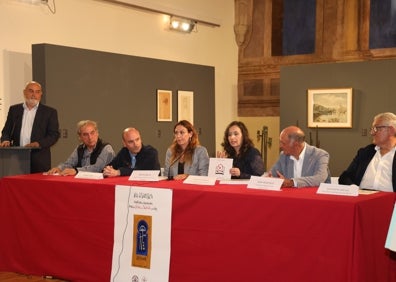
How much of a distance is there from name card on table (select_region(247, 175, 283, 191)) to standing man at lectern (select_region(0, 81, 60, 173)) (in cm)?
274

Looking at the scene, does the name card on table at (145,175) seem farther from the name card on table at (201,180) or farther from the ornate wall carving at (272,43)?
the ornate wall carving at (272,43)

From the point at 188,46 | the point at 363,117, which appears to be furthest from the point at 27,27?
the point at 363,117

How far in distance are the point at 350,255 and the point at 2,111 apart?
5.56m

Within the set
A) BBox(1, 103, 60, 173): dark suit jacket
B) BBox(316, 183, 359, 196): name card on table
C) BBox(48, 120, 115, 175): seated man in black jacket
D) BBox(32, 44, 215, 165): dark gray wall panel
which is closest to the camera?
BBox(316, 183, 359, 196): name card on table

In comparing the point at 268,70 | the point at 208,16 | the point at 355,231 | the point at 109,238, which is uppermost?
the point at 208,16

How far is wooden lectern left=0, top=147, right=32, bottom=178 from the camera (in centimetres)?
527

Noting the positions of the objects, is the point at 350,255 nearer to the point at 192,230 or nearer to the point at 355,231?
the point at 355,231

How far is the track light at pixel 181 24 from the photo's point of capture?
1023cm

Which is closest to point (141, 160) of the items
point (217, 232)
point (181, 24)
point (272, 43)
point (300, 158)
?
point (300, 158)

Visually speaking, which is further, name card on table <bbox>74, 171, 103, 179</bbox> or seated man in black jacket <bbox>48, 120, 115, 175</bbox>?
seated man in black jacket <bbox>48, 120, 115, 175</bbox>

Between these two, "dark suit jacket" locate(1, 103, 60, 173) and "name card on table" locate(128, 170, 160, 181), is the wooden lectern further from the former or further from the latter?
"name card on table" locate(128, 170, 160, 181)

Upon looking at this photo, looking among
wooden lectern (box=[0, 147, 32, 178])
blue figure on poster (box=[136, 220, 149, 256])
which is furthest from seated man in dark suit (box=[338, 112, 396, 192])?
wooden lectern (box=[0, 147, 32, 178])

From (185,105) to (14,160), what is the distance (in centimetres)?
498

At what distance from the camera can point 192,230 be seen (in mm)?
3795
